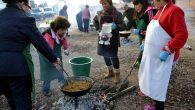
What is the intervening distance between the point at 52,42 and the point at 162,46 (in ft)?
7.39

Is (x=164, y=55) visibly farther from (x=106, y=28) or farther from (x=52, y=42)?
(x=52, y=42)

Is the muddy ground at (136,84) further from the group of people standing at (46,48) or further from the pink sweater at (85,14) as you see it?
the pink sweater at (85,14)

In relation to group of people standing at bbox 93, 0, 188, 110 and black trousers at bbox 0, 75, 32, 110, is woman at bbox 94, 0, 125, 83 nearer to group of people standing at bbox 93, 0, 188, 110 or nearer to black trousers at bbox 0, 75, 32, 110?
group of people standing at bbox 93, 0, 188, 110

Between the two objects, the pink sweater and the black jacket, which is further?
the pink sweater

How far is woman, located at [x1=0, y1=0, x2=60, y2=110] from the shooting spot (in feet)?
9.44

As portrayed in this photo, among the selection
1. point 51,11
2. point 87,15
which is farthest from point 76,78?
point 51,11

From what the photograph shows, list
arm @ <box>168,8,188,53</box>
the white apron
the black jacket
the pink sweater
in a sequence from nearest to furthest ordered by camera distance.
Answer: the black jacket
arm @ <box>168,8,188,53</box>
the white apron
the pink sweater

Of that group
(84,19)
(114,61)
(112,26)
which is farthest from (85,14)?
(112,26)

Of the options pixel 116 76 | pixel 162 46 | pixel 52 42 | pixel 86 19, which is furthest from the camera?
pixel 86 19

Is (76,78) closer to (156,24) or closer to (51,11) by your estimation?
(156,24)

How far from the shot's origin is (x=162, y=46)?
3.49 m

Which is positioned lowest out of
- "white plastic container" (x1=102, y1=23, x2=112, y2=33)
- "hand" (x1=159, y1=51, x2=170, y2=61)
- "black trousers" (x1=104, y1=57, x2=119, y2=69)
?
"black trousers" (x1=104, y1=57, x2=119, y2=69)

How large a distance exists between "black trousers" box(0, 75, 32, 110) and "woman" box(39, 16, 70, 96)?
151cm

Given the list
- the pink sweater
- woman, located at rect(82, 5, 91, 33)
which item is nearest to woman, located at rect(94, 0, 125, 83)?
woman, located at rect(82, 5, 91, 33)
